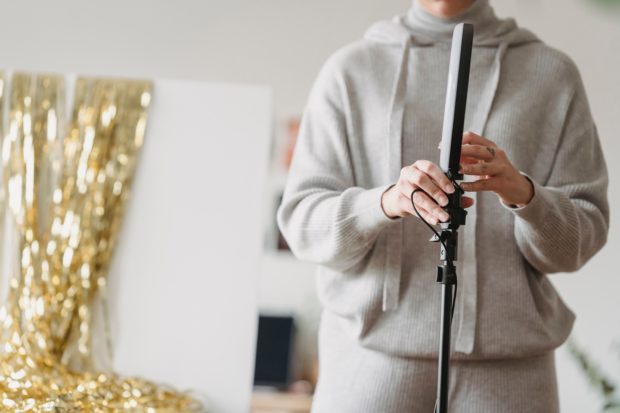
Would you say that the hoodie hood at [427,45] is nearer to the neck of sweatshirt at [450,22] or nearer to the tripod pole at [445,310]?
the neck of sweatshirt at [450,22]

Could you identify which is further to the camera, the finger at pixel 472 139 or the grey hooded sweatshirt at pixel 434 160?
the grey hooded sweatshirt at pixel 434 160

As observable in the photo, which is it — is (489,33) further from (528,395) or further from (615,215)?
(615,215)

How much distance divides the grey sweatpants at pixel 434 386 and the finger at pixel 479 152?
0.25 meters

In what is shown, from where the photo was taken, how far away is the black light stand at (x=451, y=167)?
26.0 inches

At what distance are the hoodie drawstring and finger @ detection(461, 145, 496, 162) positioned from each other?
176 mm

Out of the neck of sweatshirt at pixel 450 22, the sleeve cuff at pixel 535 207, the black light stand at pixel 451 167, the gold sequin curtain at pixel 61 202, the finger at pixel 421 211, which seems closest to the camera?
the black light stand at pixel 451 167

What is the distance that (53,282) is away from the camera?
1403 mm

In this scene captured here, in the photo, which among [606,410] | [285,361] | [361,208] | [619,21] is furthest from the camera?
[285,361]

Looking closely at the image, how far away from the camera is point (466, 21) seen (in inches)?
42.1

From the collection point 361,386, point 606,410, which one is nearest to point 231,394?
point 361,386

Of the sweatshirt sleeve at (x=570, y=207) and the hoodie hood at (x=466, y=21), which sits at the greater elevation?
the hoodie hood at (x=466, y=21)

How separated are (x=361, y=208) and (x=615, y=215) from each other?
157cm

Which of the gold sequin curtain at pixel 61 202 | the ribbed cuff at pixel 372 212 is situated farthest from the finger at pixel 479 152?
the gold sequin curtain at pixel 61 202

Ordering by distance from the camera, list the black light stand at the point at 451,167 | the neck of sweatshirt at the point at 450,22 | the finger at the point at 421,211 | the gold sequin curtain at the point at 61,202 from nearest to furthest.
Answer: the black light stand at the point at 451,167 < the finger at the point at 421,211 < the neck of sweatshirt at the point at 450,22 < the gold sequin curtain at the point at 61,202
